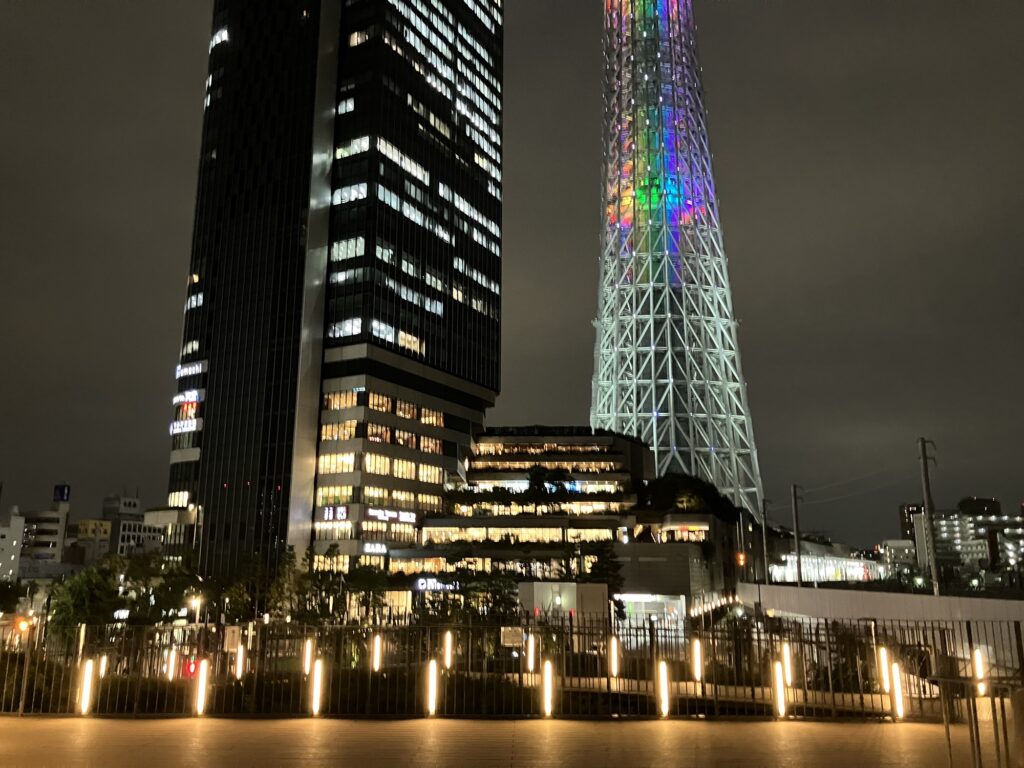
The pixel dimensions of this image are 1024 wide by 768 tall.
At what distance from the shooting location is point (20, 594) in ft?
294

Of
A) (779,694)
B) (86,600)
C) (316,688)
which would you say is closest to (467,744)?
(316,688)

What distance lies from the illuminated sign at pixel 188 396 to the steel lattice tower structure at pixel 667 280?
64.9 metres

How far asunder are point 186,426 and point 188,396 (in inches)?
176

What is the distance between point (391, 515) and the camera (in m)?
112

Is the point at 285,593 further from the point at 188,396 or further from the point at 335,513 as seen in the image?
the point at 188,396

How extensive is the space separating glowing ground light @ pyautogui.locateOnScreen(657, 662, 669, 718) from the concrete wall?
22.0 feet

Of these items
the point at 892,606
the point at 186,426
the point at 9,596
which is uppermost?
the point at 186,426

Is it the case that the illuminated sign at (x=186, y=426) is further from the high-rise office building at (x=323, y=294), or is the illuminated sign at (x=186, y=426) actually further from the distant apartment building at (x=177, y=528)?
the distant apartment building at (x=177, y=528)

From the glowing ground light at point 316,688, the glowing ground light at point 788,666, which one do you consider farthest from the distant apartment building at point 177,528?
the glowing ground light at point 788,666

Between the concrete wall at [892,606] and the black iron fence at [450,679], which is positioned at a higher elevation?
the concrete wall at [892,606]

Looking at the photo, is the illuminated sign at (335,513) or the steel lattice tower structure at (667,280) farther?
the steel lattice tower structure at (667,280)

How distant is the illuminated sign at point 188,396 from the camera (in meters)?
120

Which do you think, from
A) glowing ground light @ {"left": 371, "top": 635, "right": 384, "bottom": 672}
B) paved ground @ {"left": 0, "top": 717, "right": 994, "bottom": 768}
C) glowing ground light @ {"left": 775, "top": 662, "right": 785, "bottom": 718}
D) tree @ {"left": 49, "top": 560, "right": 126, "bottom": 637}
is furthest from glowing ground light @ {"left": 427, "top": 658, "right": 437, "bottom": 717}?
tree @ {"left": 49, "top": 560, "right": 126, "bottom": 637}

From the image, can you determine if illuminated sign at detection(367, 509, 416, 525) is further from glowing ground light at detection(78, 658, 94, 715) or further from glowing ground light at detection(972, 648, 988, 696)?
glowing ground light at detection(972, 648, 988, 696)
